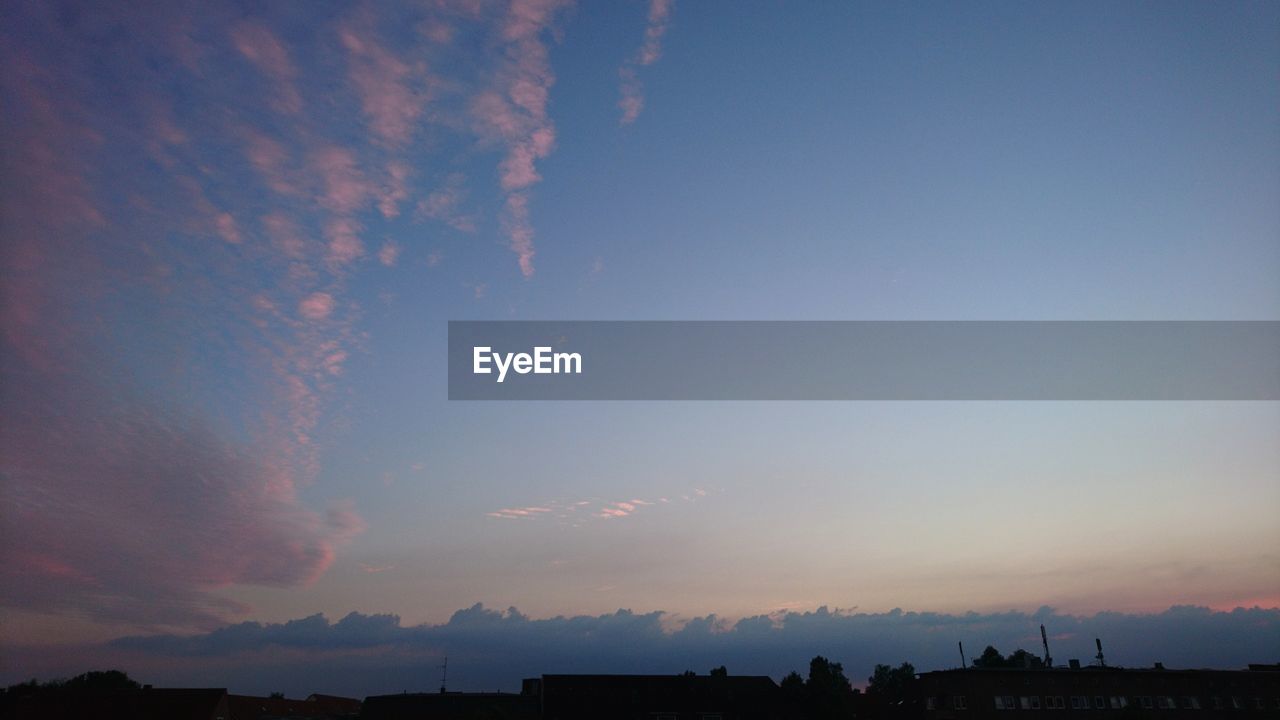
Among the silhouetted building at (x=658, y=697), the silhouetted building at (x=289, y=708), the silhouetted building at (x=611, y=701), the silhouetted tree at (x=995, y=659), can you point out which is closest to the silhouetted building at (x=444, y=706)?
the silhouetted building at (x=611, y=701)

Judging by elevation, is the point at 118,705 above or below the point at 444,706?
above

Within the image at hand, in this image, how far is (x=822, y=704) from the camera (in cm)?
7906

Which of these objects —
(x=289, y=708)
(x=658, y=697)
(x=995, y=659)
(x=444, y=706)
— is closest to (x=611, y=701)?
(x=658, y=697)

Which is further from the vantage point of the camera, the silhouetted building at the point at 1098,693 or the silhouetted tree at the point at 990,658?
the silhouetted tree at the point at 990,658

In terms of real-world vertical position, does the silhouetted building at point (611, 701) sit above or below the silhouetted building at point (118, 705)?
below

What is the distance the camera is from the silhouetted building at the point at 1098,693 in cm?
7600

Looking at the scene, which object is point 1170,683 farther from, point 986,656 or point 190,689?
point 190,689

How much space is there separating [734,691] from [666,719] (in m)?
8.43

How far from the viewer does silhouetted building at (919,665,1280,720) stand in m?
76.0

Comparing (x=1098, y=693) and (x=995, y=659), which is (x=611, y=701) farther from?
(x=995, y=659)

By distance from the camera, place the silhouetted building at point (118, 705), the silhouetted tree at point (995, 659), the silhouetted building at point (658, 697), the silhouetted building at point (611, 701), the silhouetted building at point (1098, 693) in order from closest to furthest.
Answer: the silhouetted building at point (118, 705) < the silhouetted building at point (1098, 693) < the silhouetted building at point (611, 701) < the silhouetted building at point (658, 697) < the silhouetted tree at point (995, 659)

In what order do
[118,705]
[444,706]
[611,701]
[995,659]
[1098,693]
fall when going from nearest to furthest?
[118,705]
[444,706]
[611,701]
[1098,693]
[995,659]

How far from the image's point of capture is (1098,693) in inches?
3113

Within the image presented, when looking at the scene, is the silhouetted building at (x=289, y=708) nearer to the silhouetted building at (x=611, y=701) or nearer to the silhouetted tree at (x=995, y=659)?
the silhouetted building at (x=611, y=701)
